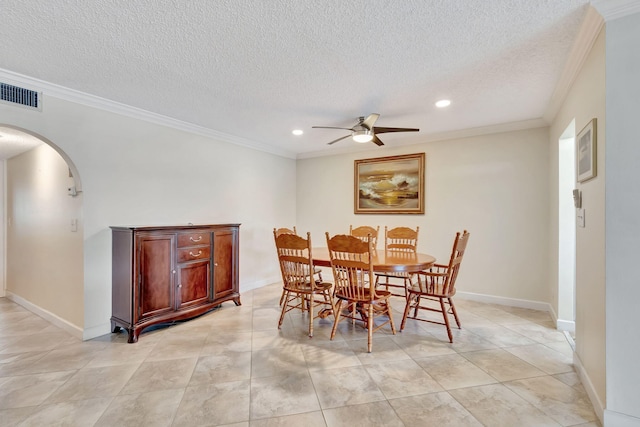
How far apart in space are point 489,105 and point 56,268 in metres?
5.05

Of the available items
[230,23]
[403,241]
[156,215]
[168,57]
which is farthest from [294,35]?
[403,241]

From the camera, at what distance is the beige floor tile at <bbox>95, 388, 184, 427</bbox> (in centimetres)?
165

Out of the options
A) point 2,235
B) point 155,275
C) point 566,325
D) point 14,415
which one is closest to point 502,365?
point 566,325

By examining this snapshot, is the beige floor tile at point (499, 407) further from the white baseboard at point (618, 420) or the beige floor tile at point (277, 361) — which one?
the beige floor tile at point (277, 361)

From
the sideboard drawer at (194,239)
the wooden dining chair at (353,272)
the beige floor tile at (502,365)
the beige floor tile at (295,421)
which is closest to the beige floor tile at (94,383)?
the beige floor tile at (295,421)

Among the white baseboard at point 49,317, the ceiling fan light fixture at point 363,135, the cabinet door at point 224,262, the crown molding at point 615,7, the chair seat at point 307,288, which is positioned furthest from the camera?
the cabinet door at point 224,262

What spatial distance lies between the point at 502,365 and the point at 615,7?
2.42 meters

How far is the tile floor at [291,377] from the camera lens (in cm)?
171

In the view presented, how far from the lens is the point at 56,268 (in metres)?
3.17

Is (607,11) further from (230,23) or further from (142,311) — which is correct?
(142,311)

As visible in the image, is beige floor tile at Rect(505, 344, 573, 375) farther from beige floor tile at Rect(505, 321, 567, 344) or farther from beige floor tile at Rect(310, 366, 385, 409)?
beige floor tile at Rect(310, 366, 385, 409)

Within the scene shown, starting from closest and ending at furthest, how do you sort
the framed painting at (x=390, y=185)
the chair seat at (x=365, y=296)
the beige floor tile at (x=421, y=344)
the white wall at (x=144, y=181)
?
the beige floor tile at (x=421, y=344)
the chair seat at (x=365, y=296)
the white wall at (x=144, y=181)
the framed painting at (x=390, y=185)

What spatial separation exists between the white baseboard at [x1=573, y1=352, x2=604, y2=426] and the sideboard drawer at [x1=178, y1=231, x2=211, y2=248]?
3.50 metres

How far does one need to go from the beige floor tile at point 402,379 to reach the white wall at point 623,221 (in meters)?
0.96
